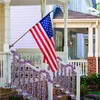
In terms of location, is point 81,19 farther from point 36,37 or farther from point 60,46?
point 36,37

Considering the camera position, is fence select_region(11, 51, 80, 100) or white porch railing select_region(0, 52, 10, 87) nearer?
fence select_region(11, 51, 80, 100)

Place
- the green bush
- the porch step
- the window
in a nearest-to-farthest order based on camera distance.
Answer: the porch step < the green bush < the window

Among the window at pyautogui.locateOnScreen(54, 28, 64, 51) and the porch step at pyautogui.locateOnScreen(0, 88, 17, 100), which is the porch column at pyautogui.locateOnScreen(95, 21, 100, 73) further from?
the porch step at pyautogui.locateOnScreen(0, 88, 17, 100)

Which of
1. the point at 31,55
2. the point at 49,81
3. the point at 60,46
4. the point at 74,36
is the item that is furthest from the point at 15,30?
the point at 49,81

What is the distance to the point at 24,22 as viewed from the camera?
21.7 m

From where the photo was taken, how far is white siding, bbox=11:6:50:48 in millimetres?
21375

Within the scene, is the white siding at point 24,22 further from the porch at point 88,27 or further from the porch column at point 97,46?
the porch column at point 97,46

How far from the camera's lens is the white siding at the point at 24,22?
70.1ft

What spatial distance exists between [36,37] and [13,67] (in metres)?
1.63

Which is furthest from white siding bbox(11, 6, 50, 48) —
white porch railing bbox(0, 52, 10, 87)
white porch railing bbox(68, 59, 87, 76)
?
white porch railing bbox(0, 52, 10, 87)

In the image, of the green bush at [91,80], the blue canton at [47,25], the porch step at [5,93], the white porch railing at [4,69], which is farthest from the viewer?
the green bush at [91,80]

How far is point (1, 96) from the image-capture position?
37.8 feet

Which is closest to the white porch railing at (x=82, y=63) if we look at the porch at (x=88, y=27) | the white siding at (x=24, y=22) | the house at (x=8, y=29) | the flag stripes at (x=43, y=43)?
the house at (x=8, y=29)

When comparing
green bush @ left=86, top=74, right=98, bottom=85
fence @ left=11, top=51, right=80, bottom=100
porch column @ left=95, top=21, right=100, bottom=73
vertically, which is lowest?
green bush @ left=86, top=74, right=98, bottom=85
